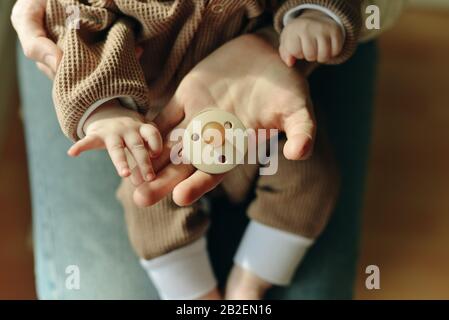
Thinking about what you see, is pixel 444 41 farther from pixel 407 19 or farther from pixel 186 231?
pixel 186 231

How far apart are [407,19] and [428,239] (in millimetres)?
386

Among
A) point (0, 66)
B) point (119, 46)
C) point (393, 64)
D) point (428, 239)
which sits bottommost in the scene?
point (428, 239)

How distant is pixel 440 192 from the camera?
841mm

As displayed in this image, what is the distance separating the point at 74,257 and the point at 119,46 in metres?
0.26

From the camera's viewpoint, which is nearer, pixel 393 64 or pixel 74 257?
pixel 74 257

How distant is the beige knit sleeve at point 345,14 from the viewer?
0.47 m

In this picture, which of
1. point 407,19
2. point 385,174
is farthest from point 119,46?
point 407,19

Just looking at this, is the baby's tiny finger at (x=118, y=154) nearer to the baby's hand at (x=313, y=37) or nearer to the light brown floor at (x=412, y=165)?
the baby's hand at (x=313, y=37)

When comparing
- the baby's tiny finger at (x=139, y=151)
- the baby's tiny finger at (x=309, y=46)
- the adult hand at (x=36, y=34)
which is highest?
the adult hand at (x=36, y=34)

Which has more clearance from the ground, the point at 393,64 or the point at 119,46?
the point at 119,46

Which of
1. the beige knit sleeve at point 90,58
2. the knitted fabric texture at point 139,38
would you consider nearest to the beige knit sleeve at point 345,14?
the knitted fabric texture at point 139,38
